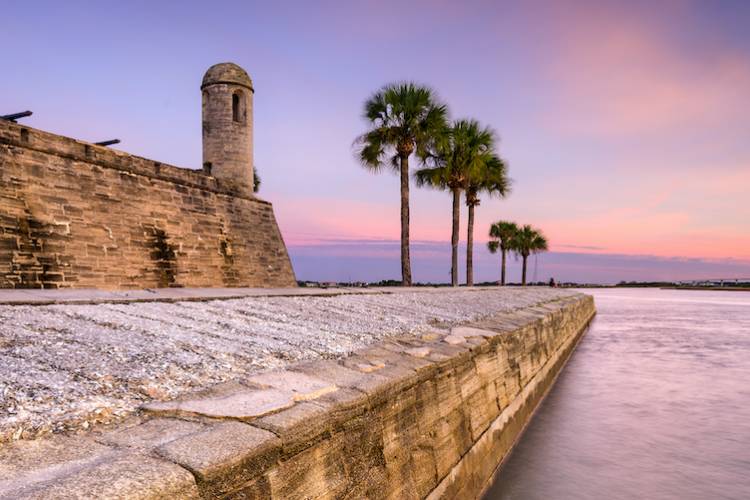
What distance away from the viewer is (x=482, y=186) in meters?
30.5

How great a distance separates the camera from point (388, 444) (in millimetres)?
2971

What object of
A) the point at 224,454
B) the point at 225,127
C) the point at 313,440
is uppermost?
the point at 225,127

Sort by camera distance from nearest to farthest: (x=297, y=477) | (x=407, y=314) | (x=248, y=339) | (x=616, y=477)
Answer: (x=297, y=477)
(x=248, y=339)
(x=616, y=477)
(x=407, y=314)

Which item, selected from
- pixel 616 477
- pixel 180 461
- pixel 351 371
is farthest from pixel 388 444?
pixel 616 477

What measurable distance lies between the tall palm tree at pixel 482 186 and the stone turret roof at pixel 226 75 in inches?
532

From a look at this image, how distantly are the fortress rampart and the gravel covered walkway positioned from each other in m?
6.60

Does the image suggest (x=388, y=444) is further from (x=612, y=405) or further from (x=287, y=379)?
(x=612, y=405)

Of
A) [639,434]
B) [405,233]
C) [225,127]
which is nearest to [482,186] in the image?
[405,233]

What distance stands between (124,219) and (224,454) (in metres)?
12.2

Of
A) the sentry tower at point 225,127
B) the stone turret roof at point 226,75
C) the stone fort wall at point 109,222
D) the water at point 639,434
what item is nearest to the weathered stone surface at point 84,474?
the water at point 639,434

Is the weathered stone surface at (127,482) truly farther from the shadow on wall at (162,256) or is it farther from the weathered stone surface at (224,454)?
the shadow on wall at (162,256)

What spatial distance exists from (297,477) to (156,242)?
486 inches

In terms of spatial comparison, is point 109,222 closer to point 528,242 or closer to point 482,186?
point 482,186

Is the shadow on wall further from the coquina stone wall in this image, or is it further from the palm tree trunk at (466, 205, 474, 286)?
the palm tree trunk at (466, 205, 474, 286)
